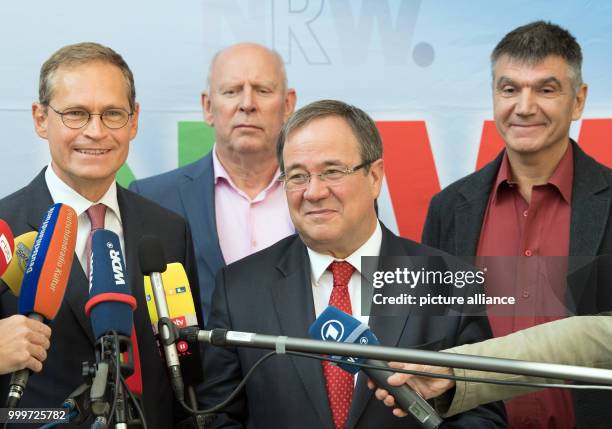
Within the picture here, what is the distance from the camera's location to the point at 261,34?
13.7 ft

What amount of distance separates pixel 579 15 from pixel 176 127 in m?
1.87

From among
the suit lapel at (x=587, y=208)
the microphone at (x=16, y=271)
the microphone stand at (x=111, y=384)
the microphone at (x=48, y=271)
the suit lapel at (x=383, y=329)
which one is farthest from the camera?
the suit lapel at (x=587, y=208)

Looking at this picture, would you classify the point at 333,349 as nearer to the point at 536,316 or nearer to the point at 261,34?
the point at 536,316

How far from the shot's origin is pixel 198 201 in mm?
4051

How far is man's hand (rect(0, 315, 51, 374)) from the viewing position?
2.18m

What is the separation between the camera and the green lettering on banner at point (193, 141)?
14.0 feet

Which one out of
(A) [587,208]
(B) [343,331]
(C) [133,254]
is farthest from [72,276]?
(A) [587,208]

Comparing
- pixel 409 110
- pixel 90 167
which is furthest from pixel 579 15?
pixel 90 167

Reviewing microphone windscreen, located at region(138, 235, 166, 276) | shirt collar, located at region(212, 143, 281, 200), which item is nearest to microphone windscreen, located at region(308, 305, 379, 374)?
microphone windscreen, located at region(138, 235, 166, 276)

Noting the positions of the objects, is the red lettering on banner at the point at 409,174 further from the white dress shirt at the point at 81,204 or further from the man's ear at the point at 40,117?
the man's ear at the point at 40,117

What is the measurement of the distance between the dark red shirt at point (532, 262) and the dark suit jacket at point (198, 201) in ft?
3.62

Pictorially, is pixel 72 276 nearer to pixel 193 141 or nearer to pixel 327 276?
pixel 327 276

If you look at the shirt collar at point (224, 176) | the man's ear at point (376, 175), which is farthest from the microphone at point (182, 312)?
the shirt collar at point (224, 176)

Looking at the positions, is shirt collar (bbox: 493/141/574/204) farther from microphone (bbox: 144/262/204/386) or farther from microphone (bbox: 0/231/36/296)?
microphone (bbox: 0/231/36/296)
